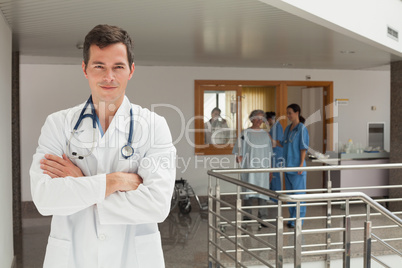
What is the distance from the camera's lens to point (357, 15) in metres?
4.35

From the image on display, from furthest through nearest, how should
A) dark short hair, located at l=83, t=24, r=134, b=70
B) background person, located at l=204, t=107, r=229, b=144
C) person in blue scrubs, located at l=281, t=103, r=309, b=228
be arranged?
background person, located at l=204, t=107, r=229, b=144
person in blue scrubs, located at l=281, t=103, r=309, b=228
dark short hair, located at l=83, t=24, r=134, b=70

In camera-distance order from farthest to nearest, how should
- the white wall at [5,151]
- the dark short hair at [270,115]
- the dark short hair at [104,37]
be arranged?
1. the dark short hair at [270,115]
2. the white wall at [5,151]
3. the dark short hair at [104,37]

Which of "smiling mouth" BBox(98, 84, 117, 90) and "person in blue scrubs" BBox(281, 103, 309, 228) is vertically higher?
"smiling mouth" BBox(98, 84, 117, 90)

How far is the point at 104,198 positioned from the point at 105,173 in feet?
0.33

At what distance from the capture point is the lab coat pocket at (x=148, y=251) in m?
1.51

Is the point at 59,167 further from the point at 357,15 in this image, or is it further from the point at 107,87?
the point at 357,15

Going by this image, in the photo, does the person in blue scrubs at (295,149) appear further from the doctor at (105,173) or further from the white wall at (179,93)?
the doctor at (105,173)

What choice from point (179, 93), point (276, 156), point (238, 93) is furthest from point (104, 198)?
point (238, 93)

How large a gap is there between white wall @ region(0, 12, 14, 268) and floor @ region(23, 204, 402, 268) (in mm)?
579

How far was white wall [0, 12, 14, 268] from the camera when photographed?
12.1 ft

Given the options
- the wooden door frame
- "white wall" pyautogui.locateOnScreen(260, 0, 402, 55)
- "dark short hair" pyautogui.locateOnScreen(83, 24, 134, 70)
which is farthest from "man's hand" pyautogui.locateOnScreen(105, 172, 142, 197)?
the wooden door frame

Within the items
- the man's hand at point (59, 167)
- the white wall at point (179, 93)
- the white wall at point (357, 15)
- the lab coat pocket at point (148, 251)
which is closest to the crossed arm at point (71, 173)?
the man's hand at point (59, 167)

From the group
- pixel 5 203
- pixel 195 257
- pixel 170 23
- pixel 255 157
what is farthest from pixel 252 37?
pixel 5 203

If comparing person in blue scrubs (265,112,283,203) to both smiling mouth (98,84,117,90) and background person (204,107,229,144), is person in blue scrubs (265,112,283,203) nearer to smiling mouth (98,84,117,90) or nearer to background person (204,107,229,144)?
background person (204,107,229,144)
